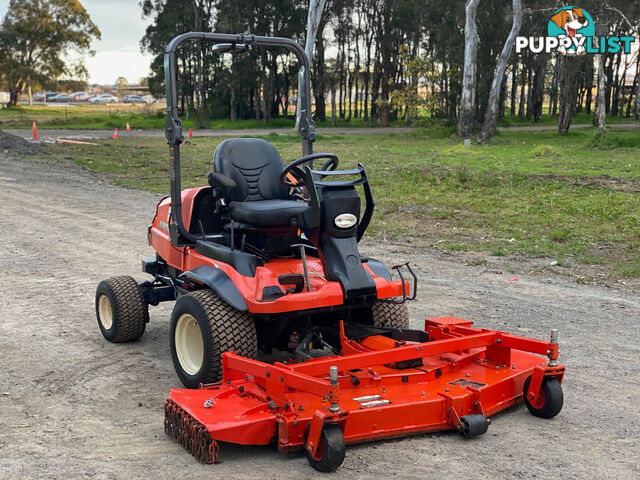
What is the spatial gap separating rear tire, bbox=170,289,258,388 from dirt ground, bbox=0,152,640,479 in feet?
1.01

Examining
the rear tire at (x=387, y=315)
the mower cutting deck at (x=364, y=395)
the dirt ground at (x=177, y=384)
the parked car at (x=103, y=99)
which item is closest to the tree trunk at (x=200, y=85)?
the dirt ground at (x=177, y=384)

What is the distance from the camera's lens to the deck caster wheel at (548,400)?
5.05 meters

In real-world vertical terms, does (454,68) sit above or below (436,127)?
above

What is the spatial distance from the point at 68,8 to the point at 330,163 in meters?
61.0

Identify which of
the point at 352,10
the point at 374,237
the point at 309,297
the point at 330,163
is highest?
the point at 352,10

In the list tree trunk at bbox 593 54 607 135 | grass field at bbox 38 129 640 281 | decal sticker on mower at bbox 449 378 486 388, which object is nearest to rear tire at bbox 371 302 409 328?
decal sticker on mower at bbox 449 378 486 388

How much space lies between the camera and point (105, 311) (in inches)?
275

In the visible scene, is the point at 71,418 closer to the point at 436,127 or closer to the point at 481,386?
the point at 481,386

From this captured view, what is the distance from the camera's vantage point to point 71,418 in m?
5.11

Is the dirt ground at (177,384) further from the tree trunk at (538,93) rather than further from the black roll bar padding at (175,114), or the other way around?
the tree trunk at (538,93)

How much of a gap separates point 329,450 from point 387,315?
6.50 feet

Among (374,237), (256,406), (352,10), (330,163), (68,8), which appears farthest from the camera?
(68,8)

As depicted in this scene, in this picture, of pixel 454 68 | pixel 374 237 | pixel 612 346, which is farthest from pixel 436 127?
pixel 612 346

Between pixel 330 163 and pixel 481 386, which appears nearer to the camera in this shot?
pixel 481 386
